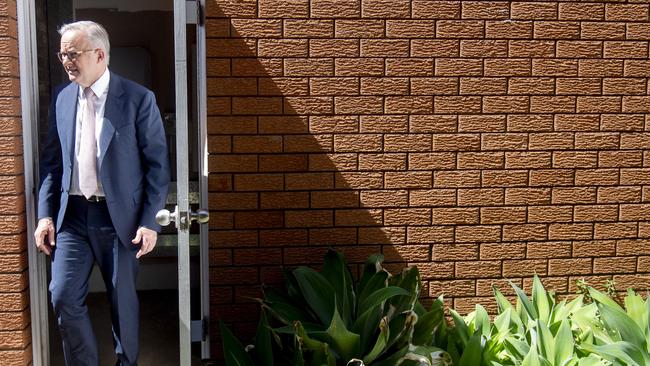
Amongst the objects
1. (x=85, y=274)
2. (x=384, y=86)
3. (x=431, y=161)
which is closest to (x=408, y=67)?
(x=384, y=86)

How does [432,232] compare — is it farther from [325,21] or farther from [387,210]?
[325,21]

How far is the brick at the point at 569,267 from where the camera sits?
14.4 ft

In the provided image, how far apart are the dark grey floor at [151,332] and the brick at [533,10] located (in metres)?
2.37

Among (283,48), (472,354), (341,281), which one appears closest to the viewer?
(472,354)

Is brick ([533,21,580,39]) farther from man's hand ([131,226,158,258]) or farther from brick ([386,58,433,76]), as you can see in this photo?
man's hand ([131,226,158,258])

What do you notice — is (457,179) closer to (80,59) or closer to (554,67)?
(554,67)

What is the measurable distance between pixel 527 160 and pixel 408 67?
84 cm

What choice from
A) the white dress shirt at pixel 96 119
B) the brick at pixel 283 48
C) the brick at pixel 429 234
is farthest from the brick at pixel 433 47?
the white dress shirt at pixel 96 119

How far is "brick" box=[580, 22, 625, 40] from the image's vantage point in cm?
429

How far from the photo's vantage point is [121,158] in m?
3.66

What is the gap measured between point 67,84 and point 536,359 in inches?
97.6

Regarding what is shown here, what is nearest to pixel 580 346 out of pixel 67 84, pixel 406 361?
pixel 406 361

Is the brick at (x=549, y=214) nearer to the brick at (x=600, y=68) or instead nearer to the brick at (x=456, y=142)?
the brick at (x=456, y=142)

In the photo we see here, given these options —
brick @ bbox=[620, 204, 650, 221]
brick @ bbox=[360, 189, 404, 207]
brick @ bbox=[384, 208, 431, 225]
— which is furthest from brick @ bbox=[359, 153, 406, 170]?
brick @ bbox=[620, 204, 650, 221]
